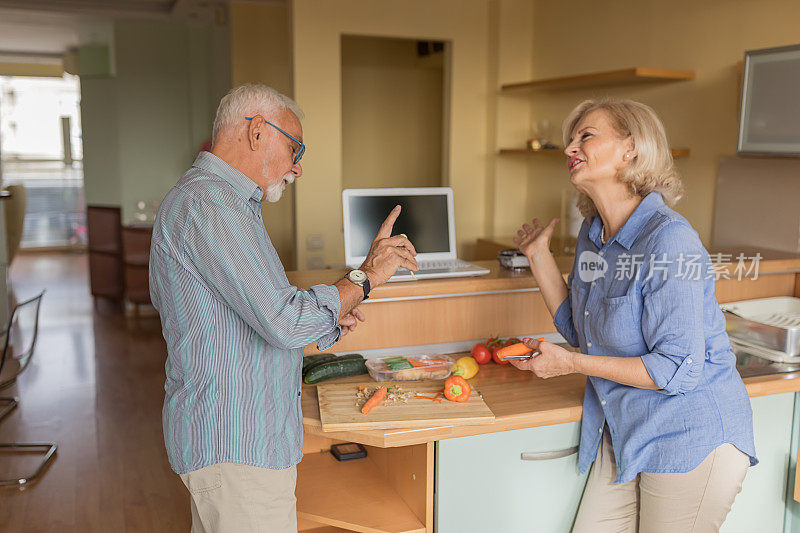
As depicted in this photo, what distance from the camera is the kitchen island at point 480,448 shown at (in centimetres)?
181

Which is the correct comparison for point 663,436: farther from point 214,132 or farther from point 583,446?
point 214,132

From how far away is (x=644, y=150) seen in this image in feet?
5.39

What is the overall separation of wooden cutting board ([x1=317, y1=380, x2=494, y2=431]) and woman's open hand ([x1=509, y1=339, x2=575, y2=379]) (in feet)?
0.59

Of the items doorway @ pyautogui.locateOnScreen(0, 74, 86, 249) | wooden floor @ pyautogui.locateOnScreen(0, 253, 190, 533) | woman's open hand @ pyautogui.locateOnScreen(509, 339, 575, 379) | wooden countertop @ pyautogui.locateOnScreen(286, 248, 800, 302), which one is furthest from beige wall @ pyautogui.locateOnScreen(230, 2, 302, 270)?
doorway @ pyautogui.locateOnScreen(0, 74, 86, 249)

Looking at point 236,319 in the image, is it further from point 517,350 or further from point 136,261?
point 136,261

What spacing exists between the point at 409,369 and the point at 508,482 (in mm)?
405

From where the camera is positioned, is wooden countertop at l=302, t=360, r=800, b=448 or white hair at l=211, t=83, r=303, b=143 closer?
white hair at l=211, t=83, r=303, b=143

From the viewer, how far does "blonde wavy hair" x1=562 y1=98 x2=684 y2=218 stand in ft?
5.40

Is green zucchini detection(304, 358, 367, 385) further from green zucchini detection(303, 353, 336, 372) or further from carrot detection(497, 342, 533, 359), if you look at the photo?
carrot detection(497, 342, 533, 359)

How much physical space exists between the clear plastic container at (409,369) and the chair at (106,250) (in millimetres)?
5266

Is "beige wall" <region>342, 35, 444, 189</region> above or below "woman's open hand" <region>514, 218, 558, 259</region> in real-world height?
above

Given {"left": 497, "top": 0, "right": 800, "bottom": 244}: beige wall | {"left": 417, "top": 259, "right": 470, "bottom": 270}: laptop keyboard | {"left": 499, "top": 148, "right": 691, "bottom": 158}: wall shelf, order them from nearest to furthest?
{"left": 417, "top": 259, "right": 470, "bottom": 270}: laptop keyboard < {"left": 497, "top": 0, "right": 800, "bottom": 244}: beige wall < {"left": 499, "top": 148, "right": 691, "bottom": 158}: wall shelf

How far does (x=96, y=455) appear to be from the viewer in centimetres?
353

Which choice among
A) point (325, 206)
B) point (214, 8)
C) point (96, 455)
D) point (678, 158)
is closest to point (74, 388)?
point (96, 455)
